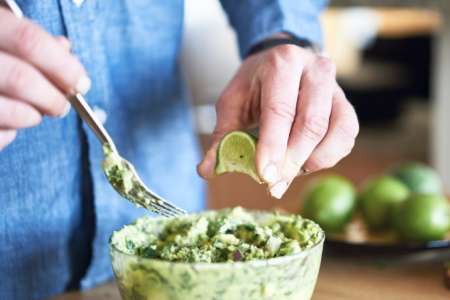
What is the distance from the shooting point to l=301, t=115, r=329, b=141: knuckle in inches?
34.0

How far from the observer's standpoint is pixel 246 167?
2.94ft

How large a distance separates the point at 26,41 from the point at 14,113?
2.9 inches

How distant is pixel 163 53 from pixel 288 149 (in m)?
0.40

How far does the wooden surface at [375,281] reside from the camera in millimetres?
961

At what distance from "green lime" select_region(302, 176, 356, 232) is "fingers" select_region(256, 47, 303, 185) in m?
0.41

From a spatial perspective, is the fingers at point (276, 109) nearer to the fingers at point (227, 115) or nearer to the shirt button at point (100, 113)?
the fingers at point (227, 115)

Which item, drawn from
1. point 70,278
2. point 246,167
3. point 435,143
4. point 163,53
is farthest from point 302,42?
point 435,143

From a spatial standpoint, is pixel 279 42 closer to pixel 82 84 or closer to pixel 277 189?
pixel 277 189

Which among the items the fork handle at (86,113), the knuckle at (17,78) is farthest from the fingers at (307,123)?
the knuckle at (17,78)

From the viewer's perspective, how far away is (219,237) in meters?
0.84

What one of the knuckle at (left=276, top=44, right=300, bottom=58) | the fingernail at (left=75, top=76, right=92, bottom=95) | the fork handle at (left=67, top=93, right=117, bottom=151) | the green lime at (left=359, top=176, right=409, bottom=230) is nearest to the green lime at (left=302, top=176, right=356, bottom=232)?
the green lime at (left=359, top=176, right=409, bottom=230)

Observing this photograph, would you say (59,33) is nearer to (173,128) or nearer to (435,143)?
(173,128)

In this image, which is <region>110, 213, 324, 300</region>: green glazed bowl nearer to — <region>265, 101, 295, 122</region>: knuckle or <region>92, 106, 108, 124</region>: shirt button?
<region>265, 101, 295, 122</region>: knuckle

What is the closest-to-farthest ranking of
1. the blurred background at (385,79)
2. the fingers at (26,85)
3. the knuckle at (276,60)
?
1. the fingers at (26,85)
2. the knuckle at (276,60)
3. the blurred background at (385,79)
